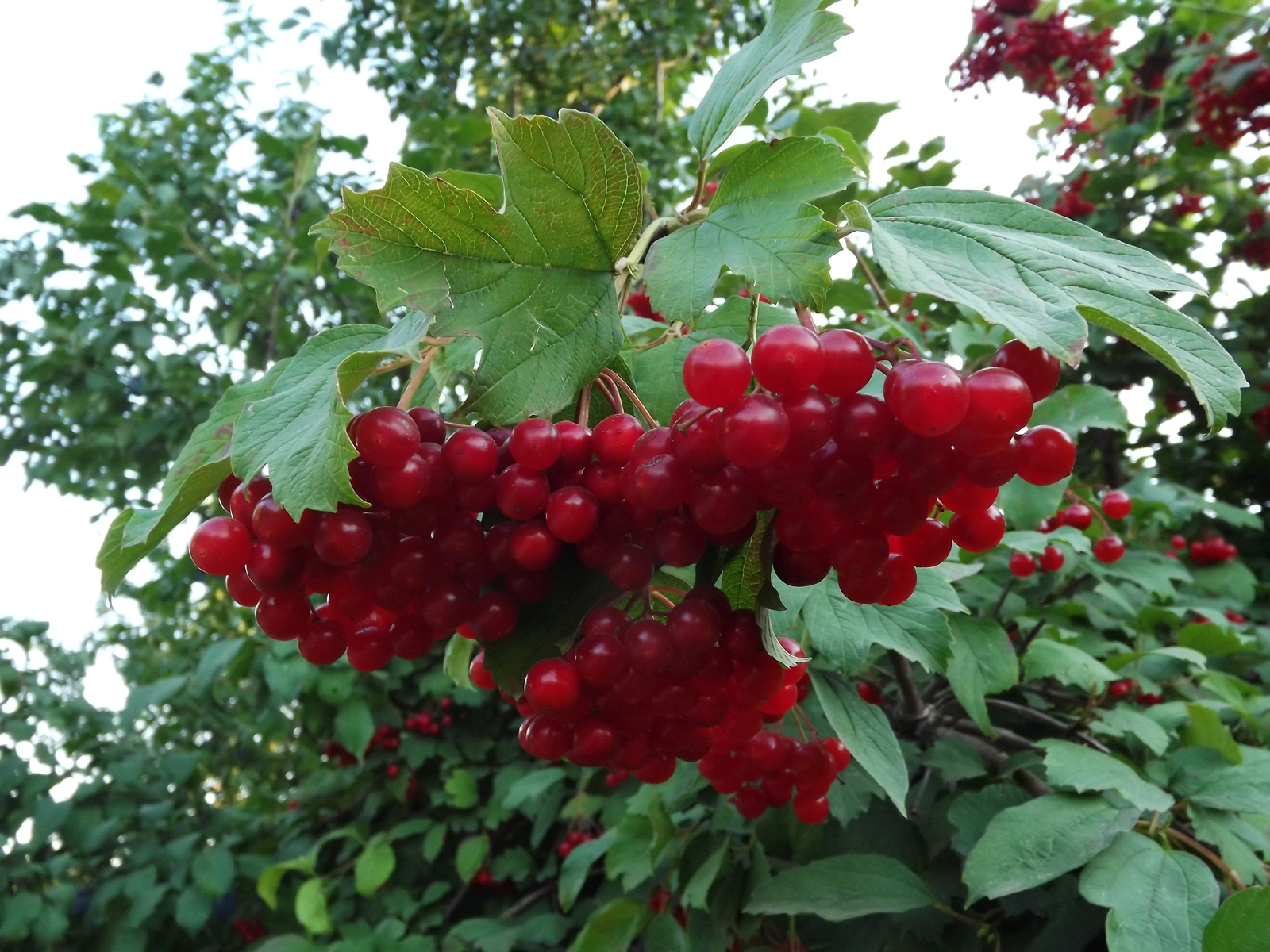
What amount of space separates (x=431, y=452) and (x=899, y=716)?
115 centimetres

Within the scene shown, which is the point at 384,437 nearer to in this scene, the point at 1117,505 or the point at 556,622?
the point at 556,622

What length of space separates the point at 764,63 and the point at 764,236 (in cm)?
22

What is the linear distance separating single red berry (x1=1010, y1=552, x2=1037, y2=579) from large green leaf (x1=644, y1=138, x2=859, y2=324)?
4.01 feet

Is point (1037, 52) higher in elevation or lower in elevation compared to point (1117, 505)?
higher

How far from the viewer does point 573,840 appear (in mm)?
2625

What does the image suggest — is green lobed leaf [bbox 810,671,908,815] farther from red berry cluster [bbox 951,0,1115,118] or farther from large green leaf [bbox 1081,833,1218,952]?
red berry cluster [bbox 951,0,1115,118]

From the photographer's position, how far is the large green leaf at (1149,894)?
0.92m

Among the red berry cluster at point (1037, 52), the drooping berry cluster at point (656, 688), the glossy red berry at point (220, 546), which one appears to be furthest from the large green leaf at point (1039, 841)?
the red berry cluster at point (1037, 52)

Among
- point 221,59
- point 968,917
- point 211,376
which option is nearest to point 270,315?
point 211,376

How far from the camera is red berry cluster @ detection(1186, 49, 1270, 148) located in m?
2.99

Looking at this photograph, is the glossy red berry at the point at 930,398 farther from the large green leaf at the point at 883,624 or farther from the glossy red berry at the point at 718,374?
the large green leaf at the point at 883,624

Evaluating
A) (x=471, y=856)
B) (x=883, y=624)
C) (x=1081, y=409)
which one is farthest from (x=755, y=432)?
(x=471, y=856)

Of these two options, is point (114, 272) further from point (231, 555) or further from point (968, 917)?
point (968, 917)

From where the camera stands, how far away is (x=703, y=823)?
1.56 meters
